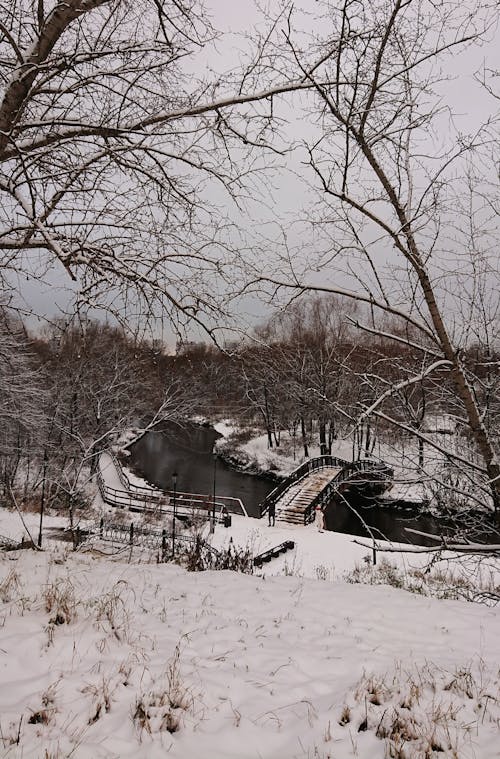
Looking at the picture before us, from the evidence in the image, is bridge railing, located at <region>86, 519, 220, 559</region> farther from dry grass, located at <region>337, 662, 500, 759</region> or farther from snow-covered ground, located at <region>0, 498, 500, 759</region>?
dry grass, located at <region>337, 662, 500, 759</region>

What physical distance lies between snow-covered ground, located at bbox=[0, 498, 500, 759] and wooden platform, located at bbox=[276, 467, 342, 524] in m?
14.1

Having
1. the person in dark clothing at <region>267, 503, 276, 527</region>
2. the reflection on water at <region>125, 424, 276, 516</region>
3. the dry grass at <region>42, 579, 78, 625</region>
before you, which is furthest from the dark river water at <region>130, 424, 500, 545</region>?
the dry grass at <region>42, 579, 78, 625</region>

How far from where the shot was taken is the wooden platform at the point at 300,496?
18594 millimetres

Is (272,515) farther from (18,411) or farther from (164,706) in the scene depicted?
(164,706)

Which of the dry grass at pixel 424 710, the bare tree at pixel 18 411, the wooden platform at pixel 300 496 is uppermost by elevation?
the bare tree at pixel 18 411

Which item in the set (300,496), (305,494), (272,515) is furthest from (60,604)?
(305,494)

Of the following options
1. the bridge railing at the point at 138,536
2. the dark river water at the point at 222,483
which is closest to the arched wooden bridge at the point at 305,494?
the dark river water at the point at 222,483

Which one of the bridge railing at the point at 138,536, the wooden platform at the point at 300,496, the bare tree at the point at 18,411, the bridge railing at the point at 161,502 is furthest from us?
the bridge railing at the point at 161,502

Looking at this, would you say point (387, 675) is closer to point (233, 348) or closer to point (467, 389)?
point (467, 389)

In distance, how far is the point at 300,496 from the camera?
20688 mm

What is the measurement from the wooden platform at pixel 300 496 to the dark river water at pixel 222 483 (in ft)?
5.14

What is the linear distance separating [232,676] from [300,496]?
18534mm

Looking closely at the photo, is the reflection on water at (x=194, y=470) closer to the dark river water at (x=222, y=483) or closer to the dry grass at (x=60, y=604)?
the dark river water at (x=222, y=483)

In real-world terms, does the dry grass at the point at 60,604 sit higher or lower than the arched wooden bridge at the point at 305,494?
higher
